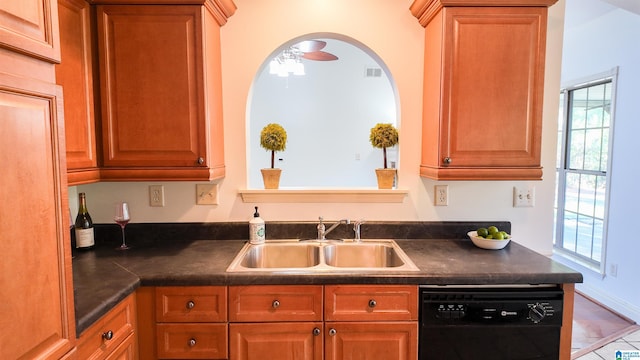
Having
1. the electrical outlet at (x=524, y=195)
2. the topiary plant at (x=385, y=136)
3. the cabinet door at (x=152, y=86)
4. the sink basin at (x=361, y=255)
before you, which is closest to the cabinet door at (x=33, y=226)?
the cabinet door at (x=152, y=86)

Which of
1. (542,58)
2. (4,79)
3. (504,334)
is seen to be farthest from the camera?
(542,58)

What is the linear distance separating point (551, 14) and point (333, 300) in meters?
1.98

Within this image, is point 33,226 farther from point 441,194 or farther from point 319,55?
point 319,55

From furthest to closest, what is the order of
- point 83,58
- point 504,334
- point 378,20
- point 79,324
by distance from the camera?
point 378,20
point 83,58
point 504,334
point 79,324

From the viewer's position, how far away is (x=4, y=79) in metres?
0.79

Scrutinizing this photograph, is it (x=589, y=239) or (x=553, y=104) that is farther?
(x=589, y=239)

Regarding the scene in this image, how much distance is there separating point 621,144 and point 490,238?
2266 millimetres

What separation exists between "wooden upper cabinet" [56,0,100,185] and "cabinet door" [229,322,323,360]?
0.97 m

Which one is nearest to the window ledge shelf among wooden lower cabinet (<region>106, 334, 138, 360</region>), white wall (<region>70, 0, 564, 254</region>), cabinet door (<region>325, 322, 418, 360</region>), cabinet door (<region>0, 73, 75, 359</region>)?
white wall (<region>70, 0, 564, 254</region>)

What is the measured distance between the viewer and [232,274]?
4.93ft

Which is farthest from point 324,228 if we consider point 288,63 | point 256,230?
point 288,63

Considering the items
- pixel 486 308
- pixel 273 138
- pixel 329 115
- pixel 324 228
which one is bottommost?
pixel 486 308

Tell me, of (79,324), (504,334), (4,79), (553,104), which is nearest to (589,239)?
(553,104)

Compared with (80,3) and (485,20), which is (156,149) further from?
(485,20)
